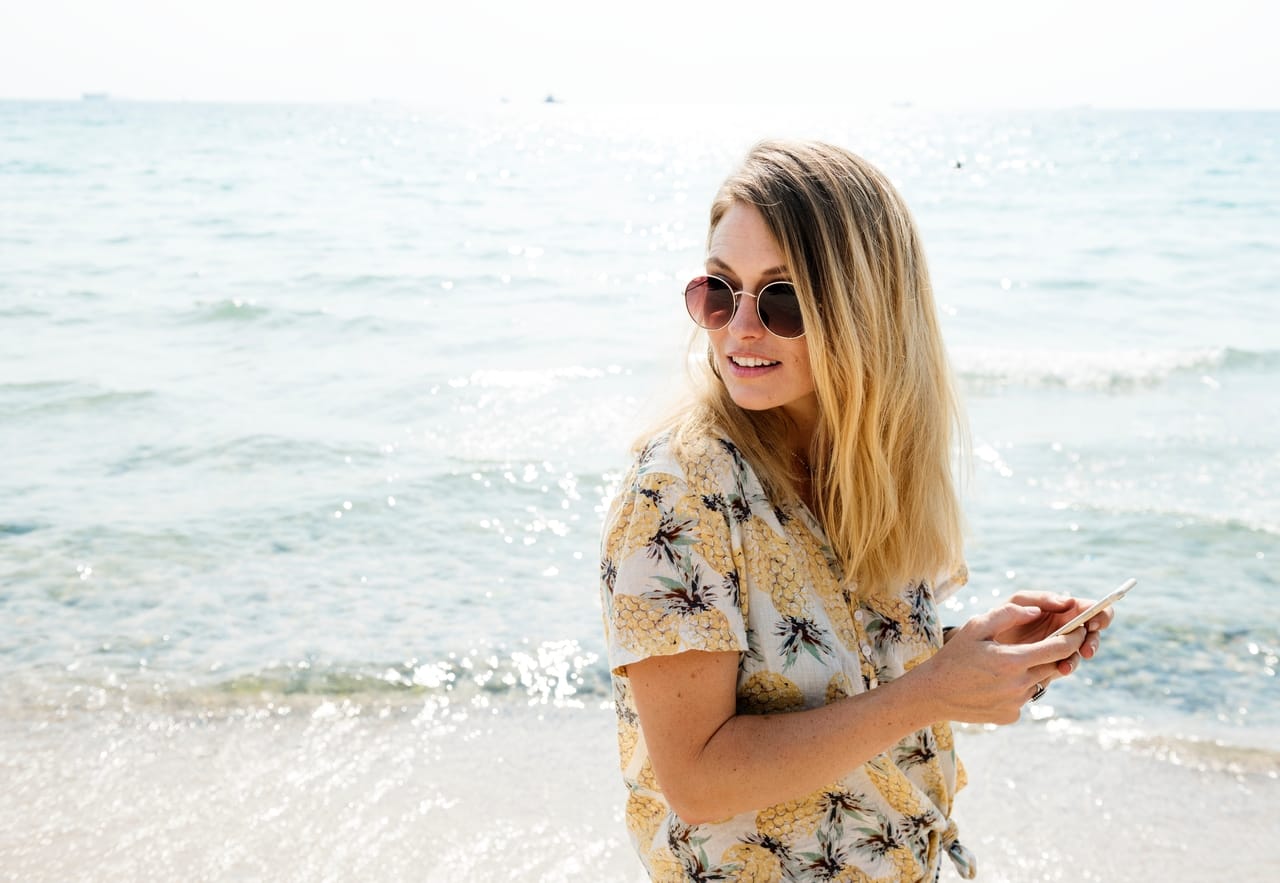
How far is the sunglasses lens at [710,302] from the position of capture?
84.0 inches

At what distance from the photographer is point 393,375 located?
42.8 ft

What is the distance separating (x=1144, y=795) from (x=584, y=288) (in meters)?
16.3

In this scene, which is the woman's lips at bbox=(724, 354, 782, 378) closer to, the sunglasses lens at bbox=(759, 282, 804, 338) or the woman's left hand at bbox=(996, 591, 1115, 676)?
the sunglasses lens at bbox=(759, 282, 804, 338)

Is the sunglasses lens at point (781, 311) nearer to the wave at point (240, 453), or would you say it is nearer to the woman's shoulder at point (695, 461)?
the woman's shoulder at point (695, 461)

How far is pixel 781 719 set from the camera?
1.86 meters

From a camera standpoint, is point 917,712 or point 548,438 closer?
point 917,712

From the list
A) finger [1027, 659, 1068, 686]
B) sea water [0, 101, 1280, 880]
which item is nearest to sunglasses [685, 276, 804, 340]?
sea water [0, 101, 1280, 880]

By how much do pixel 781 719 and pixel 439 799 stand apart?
3038 millimetres

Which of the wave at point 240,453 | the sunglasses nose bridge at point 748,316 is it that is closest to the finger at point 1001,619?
the sunglasses nose bridge at point 748,316

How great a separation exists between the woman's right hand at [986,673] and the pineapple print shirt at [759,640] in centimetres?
17

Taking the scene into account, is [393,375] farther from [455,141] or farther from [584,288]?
[455,141]

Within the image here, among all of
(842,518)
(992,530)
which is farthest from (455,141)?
(842,518)

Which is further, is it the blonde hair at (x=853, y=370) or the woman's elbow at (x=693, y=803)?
the blonde hair at (x=853, y=370)

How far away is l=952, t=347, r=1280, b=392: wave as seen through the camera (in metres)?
13.5
